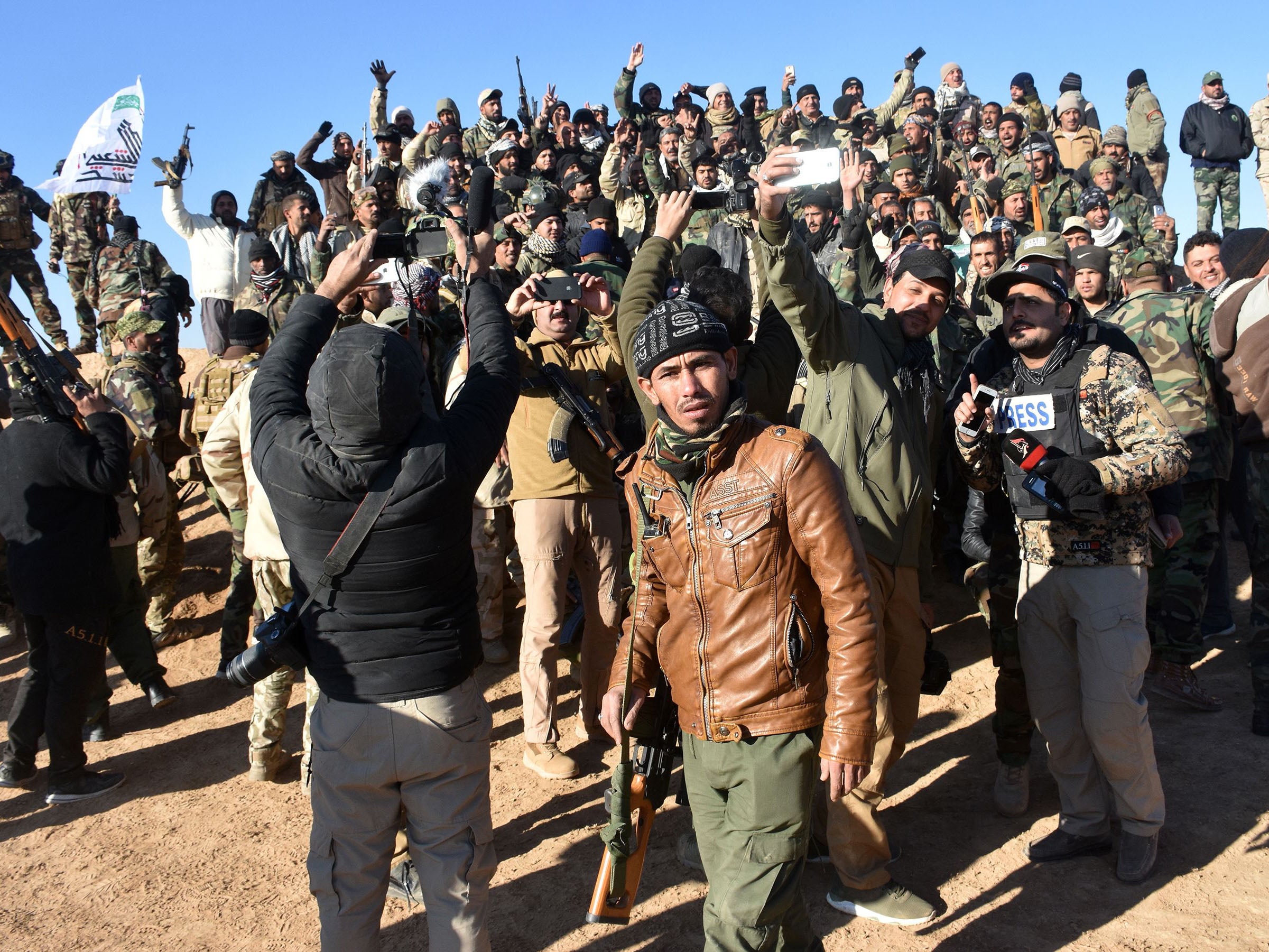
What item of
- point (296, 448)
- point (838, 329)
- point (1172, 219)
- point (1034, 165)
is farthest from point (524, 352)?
point (1172, 219)

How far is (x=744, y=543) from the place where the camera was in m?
2.74

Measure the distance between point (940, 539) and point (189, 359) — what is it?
1210 centimetres

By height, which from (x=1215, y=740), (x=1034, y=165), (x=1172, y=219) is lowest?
(x=1215, y=740)

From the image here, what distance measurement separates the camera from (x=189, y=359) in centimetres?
1442

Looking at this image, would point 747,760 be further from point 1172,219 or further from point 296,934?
point 1172,219

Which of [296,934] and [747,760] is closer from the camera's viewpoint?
[747,760]

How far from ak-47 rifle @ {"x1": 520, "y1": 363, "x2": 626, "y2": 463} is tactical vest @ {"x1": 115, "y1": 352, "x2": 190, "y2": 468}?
4.15 meters

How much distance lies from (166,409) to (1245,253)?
8156mm

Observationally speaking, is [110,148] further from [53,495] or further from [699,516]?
[699,516]

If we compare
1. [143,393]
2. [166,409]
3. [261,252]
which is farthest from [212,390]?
[261,252]

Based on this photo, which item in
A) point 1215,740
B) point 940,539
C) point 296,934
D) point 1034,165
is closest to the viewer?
point 296,934

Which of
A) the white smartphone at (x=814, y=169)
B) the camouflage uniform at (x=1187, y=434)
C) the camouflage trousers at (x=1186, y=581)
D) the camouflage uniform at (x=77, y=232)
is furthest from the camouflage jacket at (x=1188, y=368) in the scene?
the camouflage uniform at (x=77, y=232)

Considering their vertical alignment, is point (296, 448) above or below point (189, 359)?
below

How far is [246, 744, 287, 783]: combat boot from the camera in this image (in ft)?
18.2
